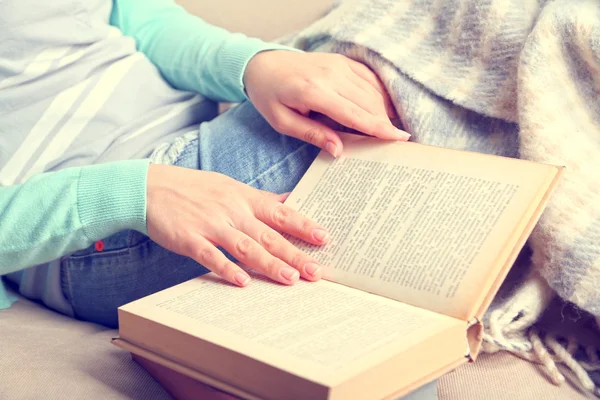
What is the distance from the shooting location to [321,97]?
0.64 metres

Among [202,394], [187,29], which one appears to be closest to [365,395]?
[202,394]

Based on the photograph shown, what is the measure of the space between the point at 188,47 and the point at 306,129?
0.28 m

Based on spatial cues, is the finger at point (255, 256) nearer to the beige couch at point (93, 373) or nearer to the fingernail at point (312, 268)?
the fingernail at point (312, 268)

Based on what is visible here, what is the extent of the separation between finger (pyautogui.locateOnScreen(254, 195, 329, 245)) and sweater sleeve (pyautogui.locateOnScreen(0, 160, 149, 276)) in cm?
11

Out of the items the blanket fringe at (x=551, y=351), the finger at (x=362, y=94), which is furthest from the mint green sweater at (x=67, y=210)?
the blanket fringe at (x=551, y=351)

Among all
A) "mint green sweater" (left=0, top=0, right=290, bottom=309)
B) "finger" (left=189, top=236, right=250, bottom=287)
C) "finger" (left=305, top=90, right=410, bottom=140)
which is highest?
"finger" (left=305, top=90, right=410, bottom=140)

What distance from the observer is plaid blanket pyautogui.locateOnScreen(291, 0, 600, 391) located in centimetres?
55

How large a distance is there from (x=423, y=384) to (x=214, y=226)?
242mm

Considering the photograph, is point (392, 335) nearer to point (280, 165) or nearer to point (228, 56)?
point (280, 165)

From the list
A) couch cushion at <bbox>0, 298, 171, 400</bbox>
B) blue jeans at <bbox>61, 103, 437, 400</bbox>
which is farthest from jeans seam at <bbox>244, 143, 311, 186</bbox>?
couch cushion at <bbox>0, 298, 171, 400</bbox>

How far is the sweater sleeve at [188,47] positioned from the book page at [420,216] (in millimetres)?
225

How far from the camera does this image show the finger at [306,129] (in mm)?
636

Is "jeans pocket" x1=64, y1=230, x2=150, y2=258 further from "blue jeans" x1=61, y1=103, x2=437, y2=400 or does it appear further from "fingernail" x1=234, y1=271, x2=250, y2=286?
"fingernail" x1=234, y1=271, x2=250, y2=286

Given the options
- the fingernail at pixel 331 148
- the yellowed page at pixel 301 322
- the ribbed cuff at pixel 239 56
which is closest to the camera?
the yellowed page at pixel 301 322
